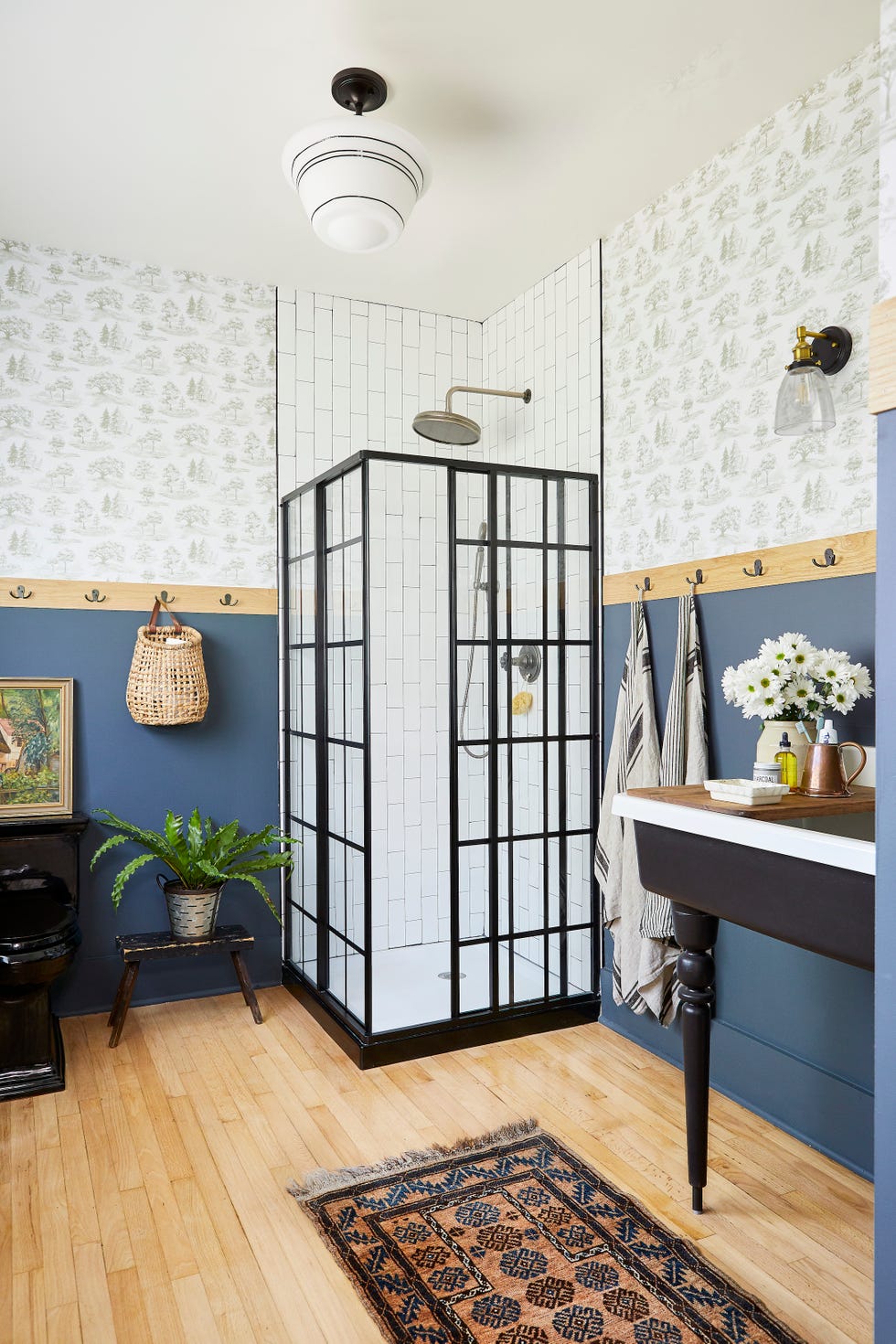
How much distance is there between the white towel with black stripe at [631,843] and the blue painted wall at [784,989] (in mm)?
65

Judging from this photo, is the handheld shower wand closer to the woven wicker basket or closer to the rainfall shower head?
the rainfall shower head

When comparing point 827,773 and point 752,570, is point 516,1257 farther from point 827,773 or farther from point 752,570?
point 752,570

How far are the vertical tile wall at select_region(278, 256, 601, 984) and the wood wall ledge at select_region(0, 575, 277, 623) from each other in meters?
0.48

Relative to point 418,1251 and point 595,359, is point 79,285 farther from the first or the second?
point 418,1251

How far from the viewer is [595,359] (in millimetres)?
3172

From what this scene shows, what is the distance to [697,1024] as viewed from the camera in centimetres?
201

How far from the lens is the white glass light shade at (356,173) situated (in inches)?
82.7

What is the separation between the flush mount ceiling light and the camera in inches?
82.9

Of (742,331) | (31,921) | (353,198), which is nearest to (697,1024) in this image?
(742,331)

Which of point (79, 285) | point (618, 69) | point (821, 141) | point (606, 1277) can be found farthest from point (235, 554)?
point (606, 1277)

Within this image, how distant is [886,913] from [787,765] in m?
0.91

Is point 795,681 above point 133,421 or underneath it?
underneath

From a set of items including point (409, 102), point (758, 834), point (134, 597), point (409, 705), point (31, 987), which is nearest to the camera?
point (758, 834)

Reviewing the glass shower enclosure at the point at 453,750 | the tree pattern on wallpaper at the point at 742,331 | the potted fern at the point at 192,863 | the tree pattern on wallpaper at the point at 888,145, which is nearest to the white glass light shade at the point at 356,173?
the glass shower enclosure at the point at 453,750
